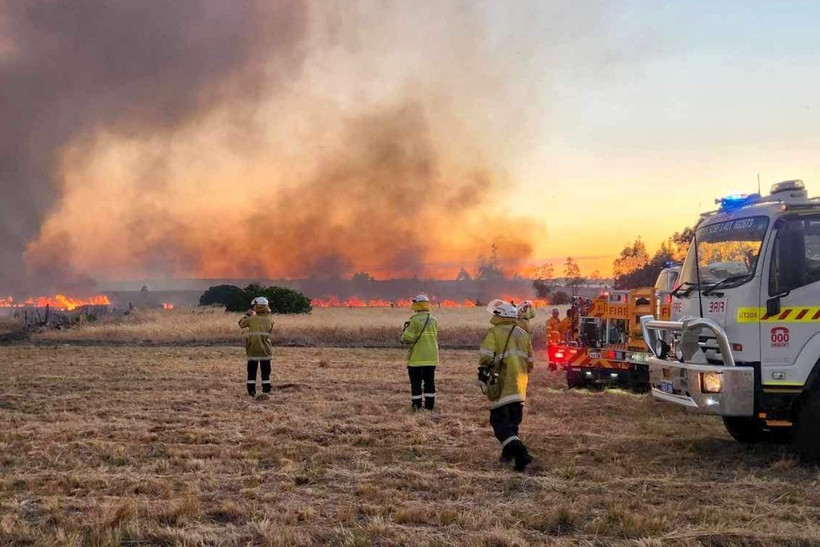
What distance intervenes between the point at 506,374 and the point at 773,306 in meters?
2.99

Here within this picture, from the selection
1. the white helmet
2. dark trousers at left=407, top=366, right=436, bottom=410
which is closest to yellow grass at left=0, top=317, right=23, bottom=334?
dark trousers at left=407, top=366, right=436, bottom=410

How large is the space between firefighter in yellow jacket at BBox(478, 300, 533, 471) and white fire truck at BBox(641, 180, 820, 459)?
189 centimetres

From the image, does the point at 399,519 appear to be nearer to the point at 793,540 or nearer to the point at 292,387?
the point at 793,540

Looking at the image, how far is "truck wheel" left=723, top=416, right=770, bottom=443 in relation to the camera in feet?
29.8

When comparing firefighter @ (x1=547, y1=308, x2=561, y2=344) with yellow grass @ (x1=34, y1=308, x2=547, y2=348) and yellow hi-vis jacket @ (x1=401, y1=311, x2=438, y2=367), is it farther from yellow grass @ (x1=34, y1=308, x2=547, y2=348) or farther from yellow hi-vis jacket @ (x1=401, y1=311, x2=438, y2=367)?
yellow grass @ (x1=34, y1=308, x2=547, y2=348)

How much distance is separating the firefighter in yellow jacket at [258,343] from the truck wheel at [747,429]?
820cm

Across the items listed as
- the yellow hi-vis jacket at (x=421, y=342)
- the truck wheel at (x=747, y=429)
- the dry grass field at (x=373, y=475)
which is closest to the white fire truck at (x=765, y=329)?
the dry grass field at (x=373, y=475)

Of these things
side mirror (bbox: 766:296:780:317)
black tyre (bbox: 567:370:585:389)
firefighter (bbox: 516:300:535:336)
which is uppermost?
side mirror (bbox: 766:296:780:317)

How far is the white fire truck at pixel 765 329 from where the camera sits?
24.7 feet

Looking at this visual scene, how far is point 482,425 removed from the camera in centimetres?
1047

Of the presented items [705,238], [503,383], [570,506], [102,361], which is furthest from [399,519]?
[102,361]

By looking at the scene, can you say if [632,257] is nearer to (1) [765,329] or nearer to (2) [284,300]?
(2) [284,300]

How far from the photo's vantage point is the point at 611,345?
49.7ft

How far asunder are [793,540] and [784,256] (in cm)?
348
